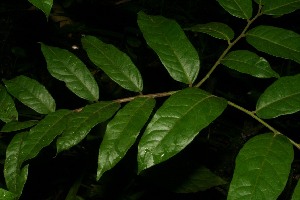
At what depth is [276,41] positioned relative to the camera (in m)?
1.15

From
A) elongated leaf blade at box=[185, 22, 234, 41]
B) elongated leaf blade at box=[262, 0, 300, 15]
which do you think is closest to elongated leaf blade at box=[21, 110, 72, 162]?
elongated leaf blade at box=[185, 22, 234, 41]

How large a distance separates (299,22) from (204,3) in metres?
0.81

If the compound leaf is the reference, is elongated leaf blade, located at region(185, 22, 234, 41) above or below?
above

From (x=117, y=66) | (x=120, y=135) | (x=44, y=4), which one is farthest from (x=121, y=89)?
(x=44, y=4)

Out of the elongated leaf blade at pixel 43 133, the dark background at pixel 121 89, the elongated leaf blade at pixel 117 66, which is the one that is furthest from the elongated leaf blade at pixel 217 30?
the dark background at pixel 121 89

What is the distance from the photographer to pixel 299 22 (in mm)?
3186

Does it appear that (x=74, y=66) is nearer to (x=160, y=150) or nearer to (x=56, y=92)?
(x=160, y=150)

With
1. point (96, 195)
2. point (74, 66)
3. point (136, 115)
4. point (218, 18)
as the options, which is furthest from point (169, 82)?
point (136, 115)

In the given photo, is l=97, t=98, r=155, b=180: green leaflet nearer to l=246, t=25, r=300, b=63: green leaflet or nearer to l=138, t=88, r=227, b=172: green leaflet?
l=138, t=88, r=227, b=172: green leaflet

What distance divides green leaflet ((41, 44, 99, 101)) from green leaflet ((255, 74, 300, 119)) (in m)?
0.53

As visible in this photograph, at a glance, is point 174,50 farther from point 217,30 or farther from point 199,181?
point 199,181

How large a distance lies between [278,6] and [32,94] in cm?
87

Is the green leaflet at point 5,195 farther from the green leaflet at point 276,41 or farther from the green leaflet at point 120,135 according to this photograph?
the green leaflet at point 276,41

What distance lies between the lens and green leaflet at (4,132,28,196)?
47.4 inches
